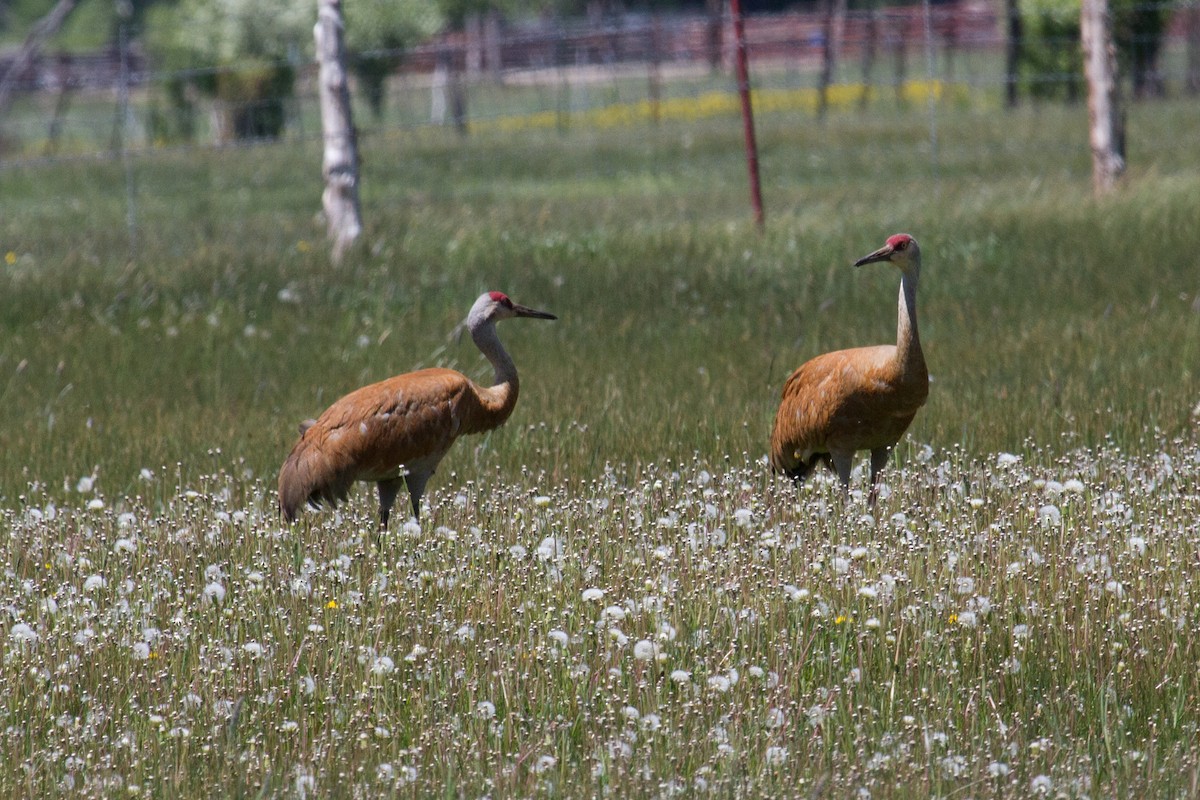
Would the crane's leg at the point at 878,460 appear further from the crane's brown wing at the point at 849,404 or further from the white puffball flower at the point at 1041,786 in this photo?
the white puffball flower at the point at 1041,786

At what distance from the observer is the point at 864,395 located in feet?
22.2

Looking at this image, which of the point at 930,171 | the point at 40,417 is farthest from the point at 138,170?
the point at 40,417

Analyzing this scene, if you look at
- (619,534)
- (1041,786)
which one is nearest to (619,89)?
(619,534)

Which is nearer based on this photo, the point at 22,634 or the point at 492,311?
the point at 22,634

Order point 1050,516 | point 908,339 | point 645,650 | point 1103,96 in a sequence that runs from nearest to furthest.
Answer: point 645,650 → point 1050,516 → point 908,339 → point 1103,96

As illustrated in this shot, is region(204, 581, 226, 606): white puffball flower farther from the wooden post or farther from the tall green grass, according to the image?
the wooden post

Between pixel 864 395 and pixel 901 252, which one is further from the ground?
pixel 901 252

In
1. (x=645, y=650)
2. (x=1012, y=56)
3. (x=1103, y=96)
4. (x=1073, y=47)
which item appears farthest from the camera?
(x=1012, y=56)

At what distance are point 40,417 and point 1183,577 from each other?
623 cm

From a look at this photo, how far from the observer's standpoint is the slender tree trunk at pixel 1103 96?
16.1 metres

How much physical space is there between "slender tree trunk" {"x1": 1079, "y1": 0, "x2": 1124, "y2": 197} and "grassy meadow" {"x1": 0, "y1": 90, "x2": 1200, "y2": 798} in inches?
95.0

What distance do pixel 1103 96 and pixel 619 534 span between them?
11808 millimetres

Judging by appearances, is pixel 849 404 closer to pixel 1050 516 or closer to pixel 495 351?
pixel 1050 516

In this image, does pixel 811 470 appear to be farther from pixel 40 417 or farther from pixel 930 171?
pixel 930 171
